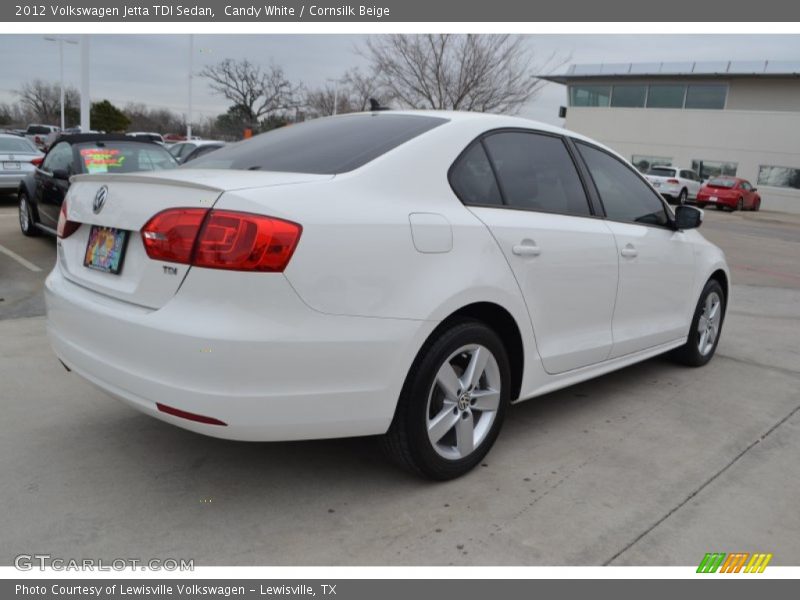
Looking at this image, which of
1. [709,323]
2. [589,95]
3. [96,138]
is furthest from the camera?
[589,95]

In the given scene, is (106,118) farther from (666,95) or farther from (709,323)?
(709,323)

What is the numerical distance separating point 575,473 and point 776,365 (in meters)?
2.86

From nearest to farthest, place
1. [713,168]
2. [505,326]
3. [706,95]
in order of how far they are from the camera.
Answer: [505,326], [713,168], [706,95]

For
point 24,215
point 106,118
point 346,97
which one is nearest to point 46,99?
point 106,118

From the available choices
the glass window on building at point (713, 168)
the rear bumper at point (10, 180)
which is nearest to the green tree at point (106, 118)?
the glass window on building at point (713, 168)

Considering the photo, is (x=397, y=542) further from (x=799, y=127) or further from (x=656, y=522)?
(x=799, y=127)

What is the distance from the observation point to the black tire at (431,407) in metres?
2.70

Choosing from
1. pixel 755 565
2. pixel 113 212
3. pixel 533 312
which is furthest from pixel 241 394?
pixel 755 565

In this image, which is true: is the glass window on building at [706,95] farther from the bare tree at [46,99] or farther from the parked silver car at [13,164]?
the bare tree at [46,99]

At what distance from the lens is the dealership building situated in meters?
33.8

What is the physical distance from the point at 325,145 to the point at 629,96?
39777 millimetres

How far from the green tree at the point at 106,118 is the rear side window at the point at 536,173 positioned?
6639 centimetres

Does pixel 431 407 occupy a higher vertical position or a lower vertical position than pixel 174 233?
lower

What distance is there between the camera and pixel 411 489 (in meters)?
2.93
